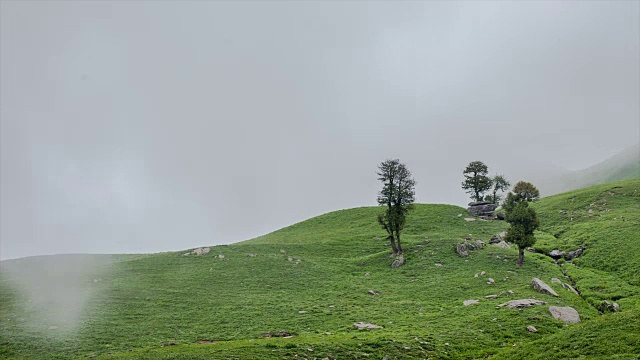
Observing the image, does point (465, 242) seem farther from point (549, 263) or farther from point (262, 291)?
point (262, 291)

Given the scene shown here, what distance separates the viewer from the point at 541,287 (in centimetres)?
4400

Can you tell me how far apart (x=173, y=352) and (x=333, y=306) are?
19.4 m

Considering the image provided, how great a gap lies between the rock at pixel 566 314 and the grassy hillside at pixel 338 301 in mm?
800

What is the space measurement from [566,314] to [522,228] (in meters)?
22.1

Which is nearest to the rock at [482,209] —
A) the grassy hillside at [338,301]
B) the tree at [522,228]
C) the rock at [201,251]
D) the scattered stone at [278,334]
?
the grassy hillside at [338,301]

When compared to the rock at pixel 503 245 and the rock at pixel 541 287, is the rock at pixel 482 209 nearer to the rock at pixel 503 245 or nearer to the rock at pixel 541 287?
the rock at pixel 503 245

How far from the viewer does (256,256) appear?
67125 mm

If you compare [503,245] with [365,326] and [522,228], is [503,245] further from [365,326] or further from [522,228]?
[365,326]

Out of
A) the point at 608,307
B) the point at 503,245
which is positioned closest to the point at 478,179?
the point at 503,245

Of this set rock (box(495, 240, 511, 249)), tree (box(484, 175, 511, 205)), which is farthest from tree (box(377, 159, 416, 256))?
tree (box(484, 175, 511, 205))

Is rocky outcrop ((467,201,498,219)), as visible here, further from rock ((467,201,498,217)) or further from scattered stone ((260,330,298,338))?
scattered stone ((260,330,298,338))

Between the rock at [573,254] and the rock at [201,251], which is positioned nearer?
the rock at [573,254]

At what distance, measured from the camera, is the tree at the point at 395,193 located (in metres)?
67.2

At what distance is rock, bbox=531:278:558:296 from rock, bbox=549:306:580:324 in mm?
5026
